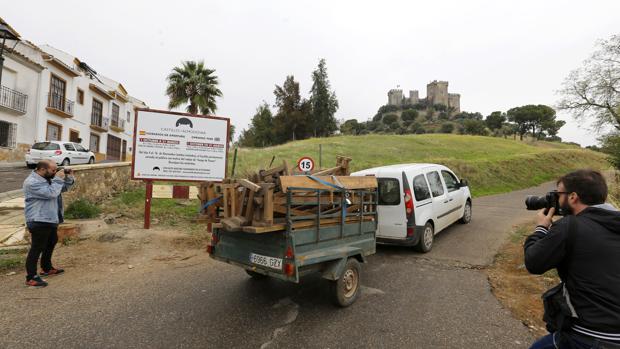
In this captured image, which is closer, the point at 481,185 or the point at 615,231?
the point at 615,231

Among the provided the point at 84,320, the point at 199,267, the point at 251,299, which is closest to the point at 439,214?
the point at 251,299

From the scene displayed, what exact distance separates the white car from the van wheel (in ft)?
54.1

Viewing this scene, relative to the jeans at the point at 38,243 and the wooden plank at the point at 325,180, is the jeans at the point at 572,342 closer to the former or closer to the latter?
the wooden plank at the point at 325,180

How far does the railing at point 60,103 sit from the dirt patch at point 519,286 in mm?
26197

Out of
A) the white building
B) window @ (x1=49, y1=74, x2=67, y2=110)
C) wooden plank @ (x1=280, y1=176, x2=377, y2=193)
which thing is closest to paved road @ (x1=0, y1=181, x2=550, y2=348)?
wooden plank @ (x1=280, y1=176, x2=377, y2=193)

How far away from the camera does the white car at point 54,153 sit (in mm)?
14734

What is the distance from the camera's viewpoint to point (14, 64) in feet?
59.0

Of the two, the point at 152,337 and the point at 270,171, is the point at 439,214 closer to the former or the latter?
the point at 270,171

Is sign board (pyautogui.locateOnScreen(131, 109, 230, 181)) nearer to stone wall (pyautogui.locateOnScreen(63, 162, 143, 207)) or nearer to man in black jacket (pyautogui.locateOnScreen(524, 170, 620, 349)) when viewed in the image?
stone wall (pyautogui.locateOnScreen(63, 162, 143, 207))

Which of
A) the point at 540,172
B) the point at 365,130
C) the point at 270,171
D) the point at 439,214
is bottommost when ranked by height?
the point at 439,214

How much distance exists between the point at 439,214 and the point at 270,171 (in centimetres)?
442

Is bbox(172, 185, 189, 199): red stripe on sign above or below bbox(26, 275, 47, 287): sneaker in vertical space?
above

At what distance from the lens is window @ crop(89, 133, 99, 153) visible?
26391 mm

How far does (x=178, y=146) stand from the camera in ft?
25.3
